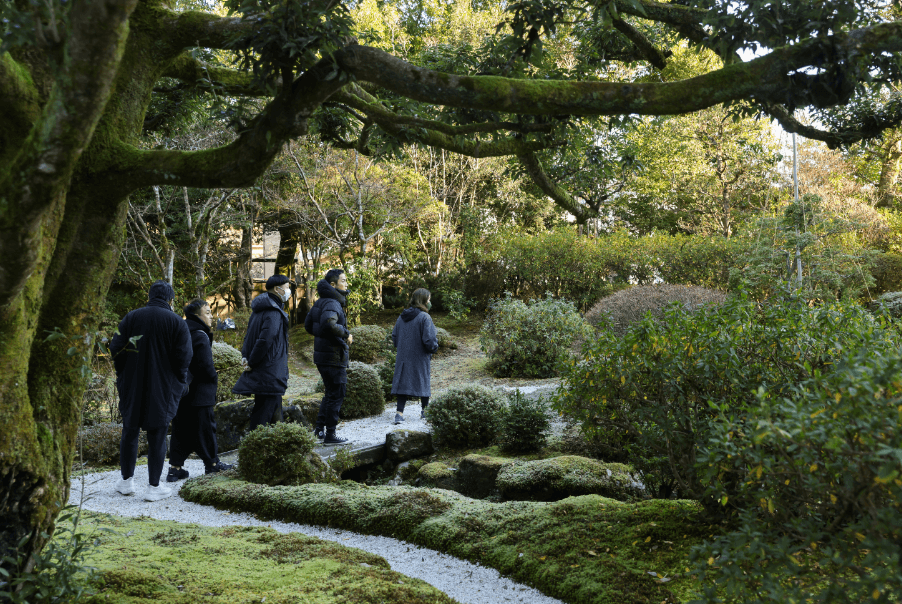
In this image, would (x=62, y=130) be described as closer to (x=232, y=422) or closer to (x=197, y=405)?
(x=197, y=405)

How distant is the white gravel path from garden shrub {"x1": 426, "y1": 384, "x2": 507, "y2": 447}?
2.99ft

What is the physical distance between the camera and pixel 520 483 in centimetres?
563

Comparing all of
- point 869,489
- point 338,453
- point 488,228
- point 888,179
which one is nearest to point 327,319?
point 338,453

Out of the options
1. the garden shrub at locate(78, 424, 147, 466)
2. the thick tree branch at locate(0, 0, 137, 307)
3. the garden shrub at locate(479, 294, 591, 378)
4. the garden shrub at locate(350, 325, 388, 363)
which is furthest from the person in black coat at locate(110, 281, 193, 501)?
the garden shrub at locate(350, 325, 388, 363)

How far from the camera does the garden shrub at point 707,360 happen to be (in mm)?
3543

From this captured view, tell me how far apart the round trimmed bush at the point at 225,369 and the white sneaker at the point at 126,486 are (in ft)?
13.6

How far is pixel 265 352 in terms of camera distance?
22.6 feet

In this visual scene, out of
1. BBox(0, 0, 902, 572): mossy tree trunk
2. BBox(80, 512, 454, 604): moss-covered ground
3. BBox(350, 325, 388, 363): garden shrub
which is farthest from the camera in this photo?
BBox(350, 325, 388, 363): garden shrub

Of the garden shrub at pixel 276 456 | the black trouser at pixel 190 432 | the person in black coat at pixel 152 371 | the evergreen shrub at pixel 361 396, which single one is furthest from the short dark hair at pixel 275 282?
the evergreen shrub at pixel 361 396

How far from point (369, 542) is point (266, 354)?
2.79 m

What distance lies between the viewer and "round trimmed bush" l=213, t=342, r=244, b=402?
1038 centimetres

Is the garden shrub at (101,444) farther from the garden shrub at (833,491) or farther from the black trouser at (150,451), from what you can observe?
the garden shrub at (833,491)

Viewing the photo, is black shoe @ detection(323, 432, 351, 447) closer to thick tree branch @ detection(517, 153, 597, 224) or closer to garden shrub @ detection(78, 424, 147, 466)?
garden shrub @ detection(78, 424, 147, 466)

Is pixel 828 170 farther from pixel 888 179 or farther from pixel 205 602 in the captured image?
pixel 205 602
